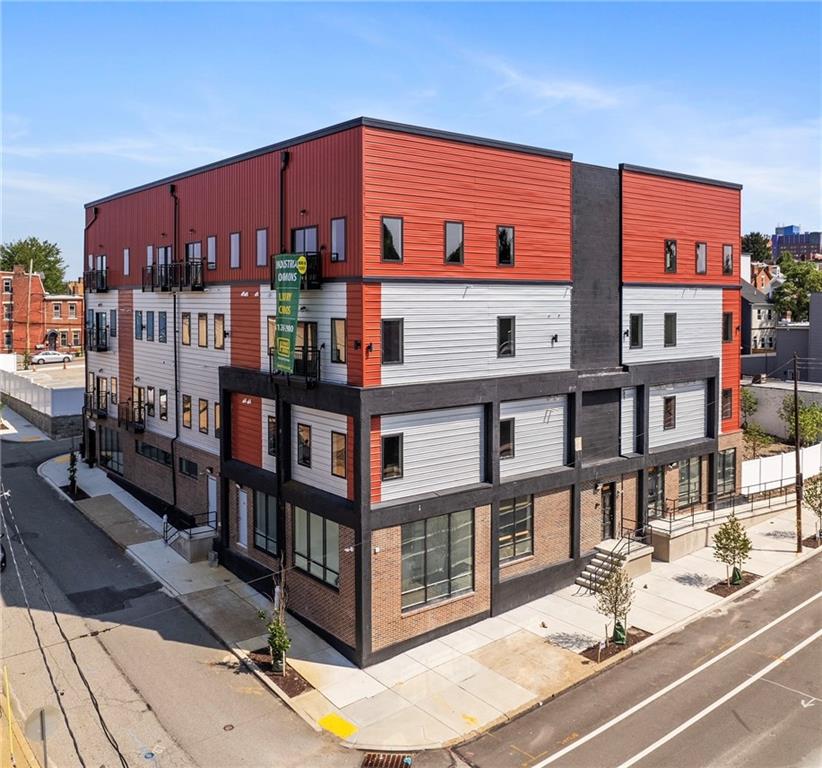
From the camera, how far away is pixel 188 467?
34938 millimetres

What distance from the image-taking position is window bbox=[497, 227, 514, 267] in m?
26.4

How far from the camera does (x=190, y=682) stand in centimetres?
2172

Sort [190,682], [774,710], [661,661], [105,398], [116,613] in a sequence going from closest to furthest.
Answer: [774,710] → [190,682] → [661,661] → [116,613] → [105,398]

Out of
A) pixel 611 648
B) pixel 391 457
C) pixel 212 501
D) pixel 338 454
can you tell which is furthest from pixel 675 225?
pixel 212 501

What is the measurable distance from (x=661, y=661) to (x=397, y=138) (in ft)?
60.0

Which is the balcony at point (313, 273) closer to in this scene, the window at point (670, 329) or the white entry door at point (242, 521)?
the white entry door at point (242, 521)

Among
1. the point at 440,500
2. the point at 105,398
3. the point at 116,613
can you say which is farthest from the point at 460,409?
the point at 105,398

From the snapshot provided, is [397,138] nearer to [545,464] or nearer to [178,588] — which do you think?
[545,464]

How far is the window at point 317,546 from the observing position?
79.9 feet

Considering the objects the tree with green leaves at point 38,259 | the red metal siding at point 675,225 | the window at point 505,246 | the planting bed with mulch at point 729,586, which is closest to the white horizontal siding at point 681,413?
the red metal siding at point 675,225

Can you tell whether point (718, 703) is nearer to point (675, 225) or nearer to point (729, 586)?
point (729, 586)

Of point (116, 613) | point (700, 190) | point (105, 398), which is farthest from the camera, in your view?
point (105, 398)

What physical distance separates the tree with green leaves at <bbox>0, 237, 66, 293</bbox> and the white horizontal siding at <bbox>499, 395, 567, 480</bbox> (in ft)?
344

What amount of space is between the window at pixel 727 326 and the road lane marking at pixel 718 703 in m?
15.6
